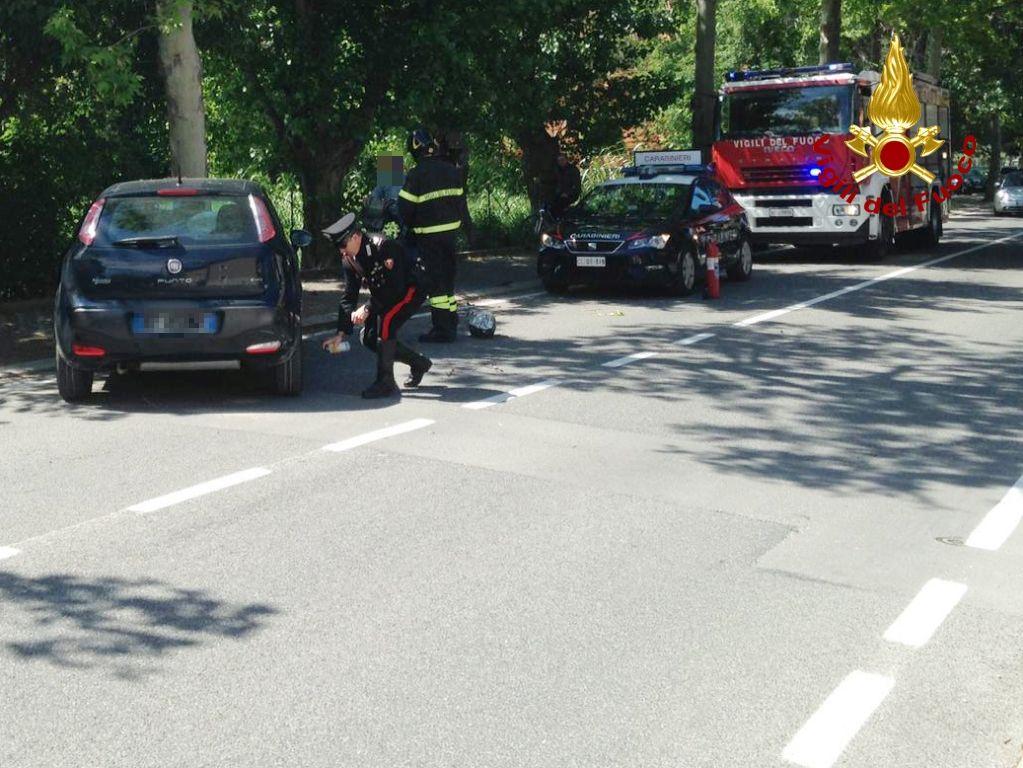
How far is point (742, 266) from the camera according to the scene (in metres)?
20.3

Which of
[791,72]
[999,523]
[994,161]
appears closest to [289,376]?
[999,523]

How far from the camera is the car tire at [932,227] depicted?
27875 mm

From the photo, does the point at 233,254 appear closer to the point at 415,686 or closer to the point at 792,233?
the point at 415,686

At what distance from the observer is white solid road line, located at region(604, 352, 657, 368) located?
12.4 m

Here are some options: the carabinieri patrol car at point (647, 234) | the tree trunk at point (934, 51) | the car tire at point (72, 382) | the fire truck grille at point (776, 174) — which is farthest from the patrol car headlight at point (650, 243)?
the tree trunk at point (934, 51)

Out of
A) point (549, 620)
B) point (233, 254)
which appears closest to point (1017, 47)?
point (233, 254)

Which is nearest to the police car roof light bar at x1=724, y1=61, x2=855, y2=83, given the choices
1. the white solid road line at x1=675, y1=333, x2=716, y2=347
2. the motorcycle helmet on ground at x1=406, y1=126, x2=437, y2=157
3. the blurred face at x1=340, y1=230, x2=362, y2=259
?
the white solid road line at x1=675, y1=333, x2=716, y2=347

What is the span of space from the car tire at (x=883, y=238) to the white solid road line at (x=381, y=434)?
16.1 metres

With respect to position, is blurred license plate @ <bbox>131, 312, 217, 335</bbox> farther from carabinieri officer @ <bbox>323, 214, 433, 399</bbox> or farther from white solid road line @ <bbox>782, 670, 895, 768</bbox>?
white solid road line @ <bbox>782, 670, 895, 768</bbox>

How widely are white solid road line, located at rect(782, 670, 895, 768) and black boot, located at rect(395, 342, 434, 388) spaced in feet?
20.4

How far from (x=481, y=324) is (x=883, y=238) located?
12725 mm

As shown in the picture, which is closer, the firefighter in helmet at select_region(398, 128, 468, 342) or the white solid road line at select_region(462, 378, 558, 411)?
the white solid road line at select_region(462, 378, 558, 411)

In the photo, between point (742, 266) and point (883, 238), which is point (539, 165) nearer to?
point (883, 238)

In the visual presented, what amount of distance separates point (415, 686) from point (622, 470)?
358 centimetres
